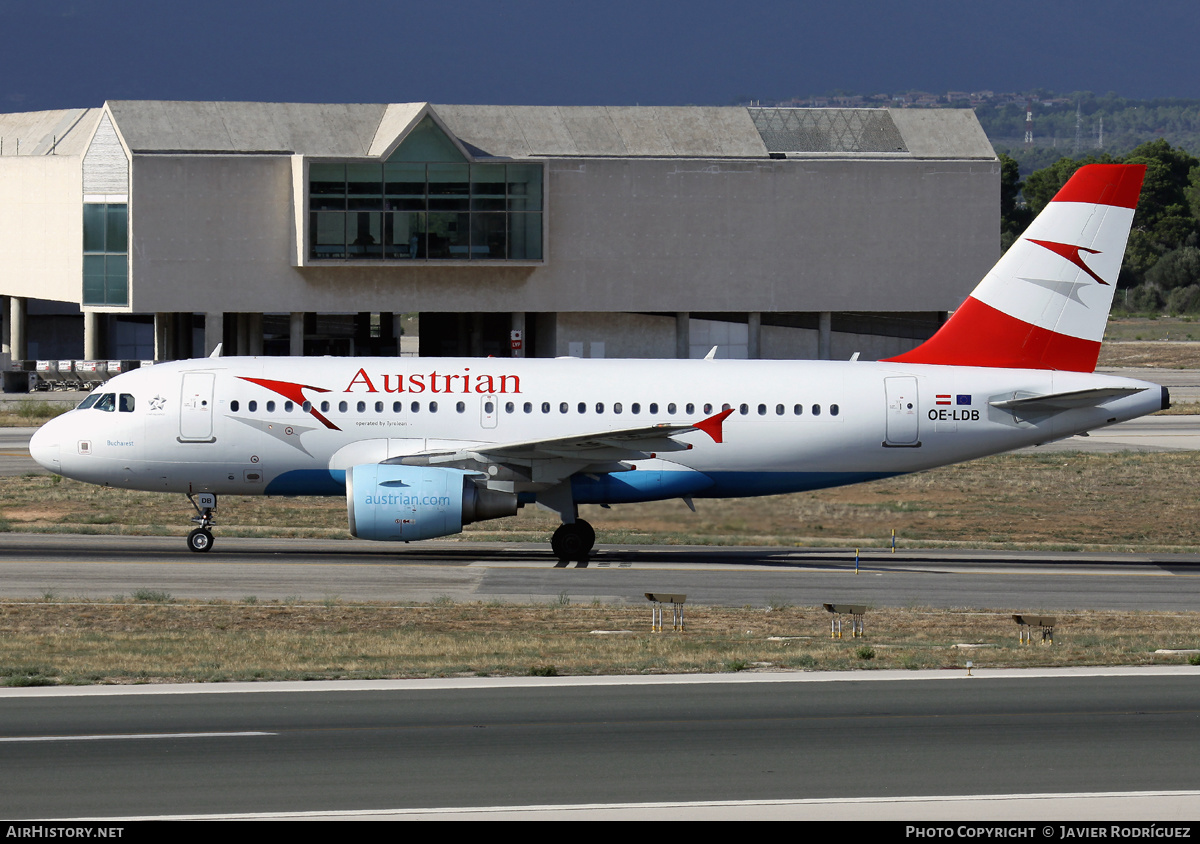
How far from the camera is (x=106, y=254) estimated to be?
7500cm

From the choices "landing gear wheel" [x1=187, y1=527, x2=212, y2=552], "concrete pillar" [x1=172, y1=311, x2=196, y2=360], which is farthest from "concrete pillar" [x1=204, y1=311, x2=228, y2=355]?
"landing gear wheel" [x1=187, y1=527, x2=212, y2=552]

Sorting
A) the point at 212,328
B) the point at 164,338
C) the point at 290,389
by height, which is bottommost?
the point at 290,389

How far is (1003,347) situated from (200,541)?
1735 cm

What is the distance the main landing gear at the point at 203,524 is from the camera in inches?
1185

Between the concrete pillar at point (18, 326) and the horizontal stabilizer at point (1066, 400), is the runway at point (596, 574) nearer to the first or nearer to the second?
the horizontal stabilizer at point (1066, 400)

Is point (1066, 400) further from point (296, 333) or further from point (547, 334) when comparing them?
point (296, 333)

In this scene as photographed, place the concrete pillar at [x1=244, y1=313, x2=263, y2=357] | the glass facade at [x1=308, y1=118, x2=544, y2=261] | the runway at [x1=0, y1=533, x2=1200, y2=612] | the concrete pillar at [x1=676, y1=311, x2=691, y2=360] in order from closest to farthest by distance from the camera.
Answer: the runway at [x1=0, y1=533, x2=1200, y2=612] < the glass facade at [x1=308, y1=118, x2=544, y2=261] < the concrete pillar at [x1=676, y1=311, x2=691, y2=360] < the concrete pillar at [x1=244, y1=313, x2=263, y2=357]

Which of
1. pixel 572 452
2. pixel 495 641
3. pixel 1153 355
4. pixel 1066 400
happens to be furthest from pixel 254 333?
pixel 495 641

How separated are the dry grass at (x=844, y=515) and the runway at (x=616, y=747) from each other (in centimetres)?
1344

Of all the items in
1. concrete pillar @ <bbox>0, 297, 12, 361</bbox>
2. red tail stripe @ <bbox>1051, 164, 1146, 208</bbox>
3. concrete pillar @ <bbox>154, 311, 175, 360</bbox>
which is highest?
concrete pillar @ <bbox>0, 297, 12, 361</bbox>

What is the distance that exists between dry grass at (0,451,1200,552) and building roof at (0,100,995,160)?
120 ft

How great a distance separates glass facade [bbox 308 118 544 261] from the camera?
2901 inches

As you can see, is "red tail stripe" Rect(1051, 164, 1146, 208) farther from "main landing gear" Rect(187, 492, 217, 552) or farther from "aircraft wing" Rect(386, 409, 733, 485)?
"main landing gear" Rect(187, 492, 217, 552)
